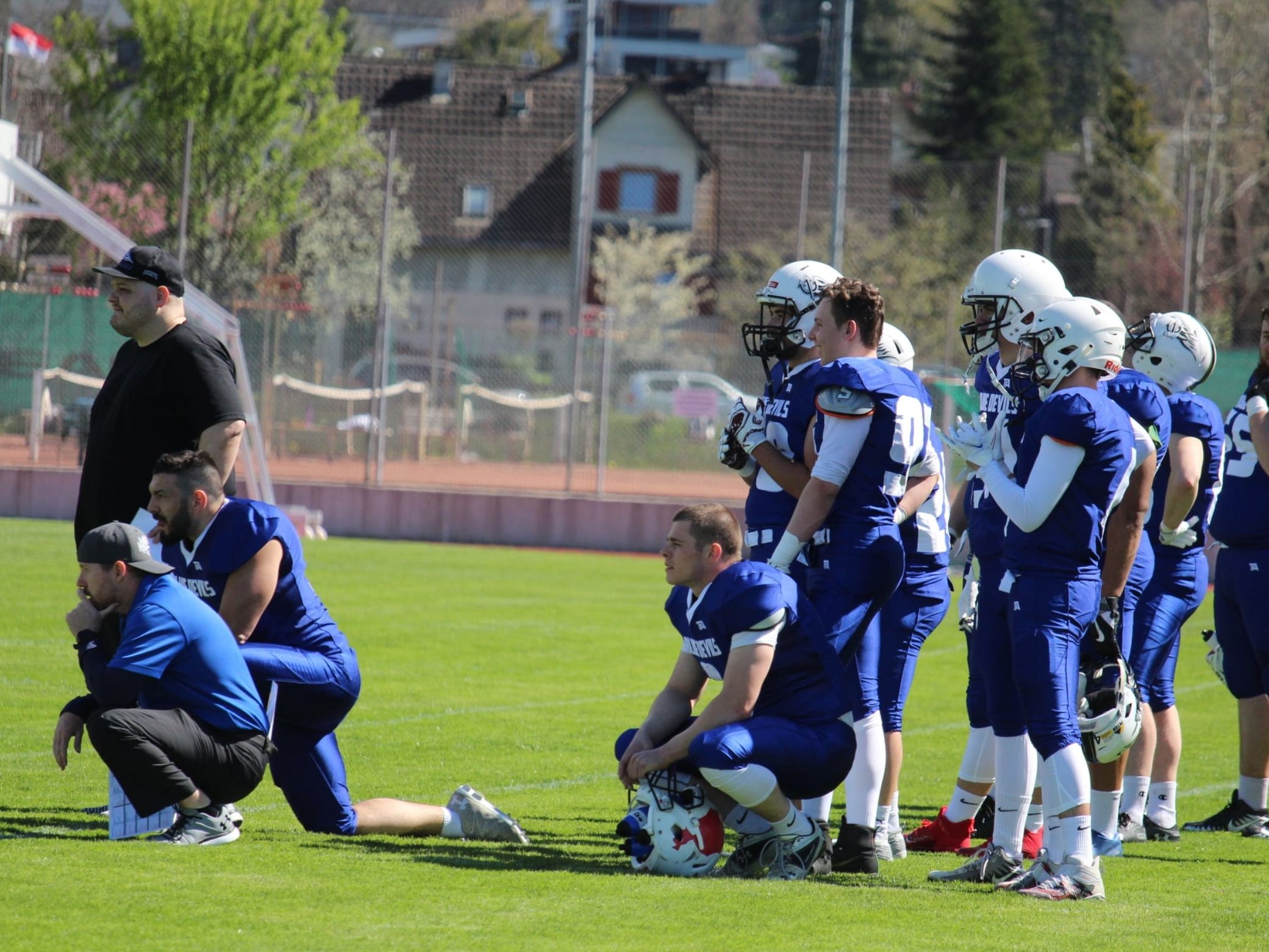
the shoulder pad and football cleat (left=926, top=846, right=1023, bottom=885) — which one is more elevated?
the shoulder pad

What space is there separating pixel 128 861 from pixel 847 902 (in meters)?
2.24

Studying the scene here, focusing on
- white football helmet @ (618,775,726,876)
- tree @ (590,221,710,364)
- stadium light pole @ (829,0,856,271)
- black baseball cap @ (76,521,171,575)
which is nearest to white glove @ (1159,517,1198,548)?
white football helmet @ (618,775,726,876)

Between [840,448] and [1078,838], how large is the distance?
4.91 ft

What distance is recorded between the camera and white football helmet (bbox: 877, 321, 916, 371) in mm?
6496

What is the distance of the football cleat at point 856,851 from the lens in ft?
18.2

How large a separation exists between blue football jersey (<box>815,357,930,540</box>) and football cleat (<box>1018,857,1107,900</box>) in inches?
52.2

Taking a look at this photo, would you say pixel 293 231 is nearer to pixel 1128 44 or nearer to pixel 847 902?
pixel 847 902

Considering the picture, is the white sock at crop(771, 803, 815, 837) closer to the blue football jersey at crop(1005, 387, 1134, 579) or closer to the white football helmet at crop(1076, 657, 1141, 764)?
the white football helmet at crop(1076, 657, 1141, 764)

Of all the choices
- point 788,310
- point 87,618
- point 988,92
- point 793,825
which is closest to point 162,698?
point 87,618

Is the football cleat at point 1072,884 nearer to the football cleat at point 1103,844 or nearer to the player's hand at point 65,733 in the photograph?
the football cleat at point 1103,844

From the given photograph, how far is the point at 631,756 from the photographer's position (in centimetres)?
539

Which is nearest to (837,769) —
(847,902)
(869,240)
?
(847,902)

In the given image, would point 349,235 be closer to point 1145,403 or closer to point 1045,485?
point 1145,403

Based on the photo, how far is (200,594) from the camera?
5664mm
